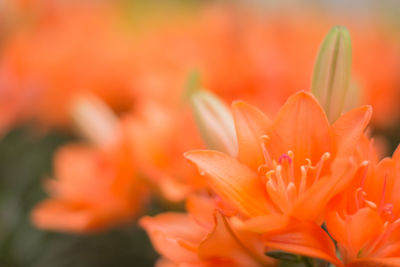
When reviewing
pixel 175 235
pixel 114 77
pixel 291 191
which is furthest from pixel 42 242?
pixel 291 191

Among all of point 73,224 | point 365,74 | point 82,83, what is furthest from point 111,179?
point 365,74

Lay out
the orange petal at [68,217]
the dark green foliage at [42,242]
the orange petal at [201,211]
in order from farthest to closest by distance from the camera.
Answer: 1. the dark green foliage at [42,242]
2. the orange petal at [68,217]
3. the orange petal at [201,211]

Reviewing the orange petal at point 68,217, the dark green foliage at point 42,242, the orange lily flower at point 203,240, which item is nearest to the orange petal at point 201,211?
the orange lily flower at point 203,240

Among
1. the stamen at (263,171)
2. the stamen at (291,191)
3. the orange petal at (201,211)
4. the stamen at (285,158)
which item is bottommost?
the orange petal at (201,211)

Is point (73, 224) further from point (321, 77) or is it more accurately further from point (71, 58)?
point (71, 58)

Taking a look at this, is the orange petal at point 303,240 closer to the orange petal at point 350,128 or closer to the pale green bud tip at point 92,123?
the orange petal at point 350,128

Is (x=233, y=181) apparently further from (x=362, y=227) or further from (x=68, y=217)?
(x=68, y=217)

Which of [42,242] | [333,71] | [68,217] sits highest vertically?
[333,71]
